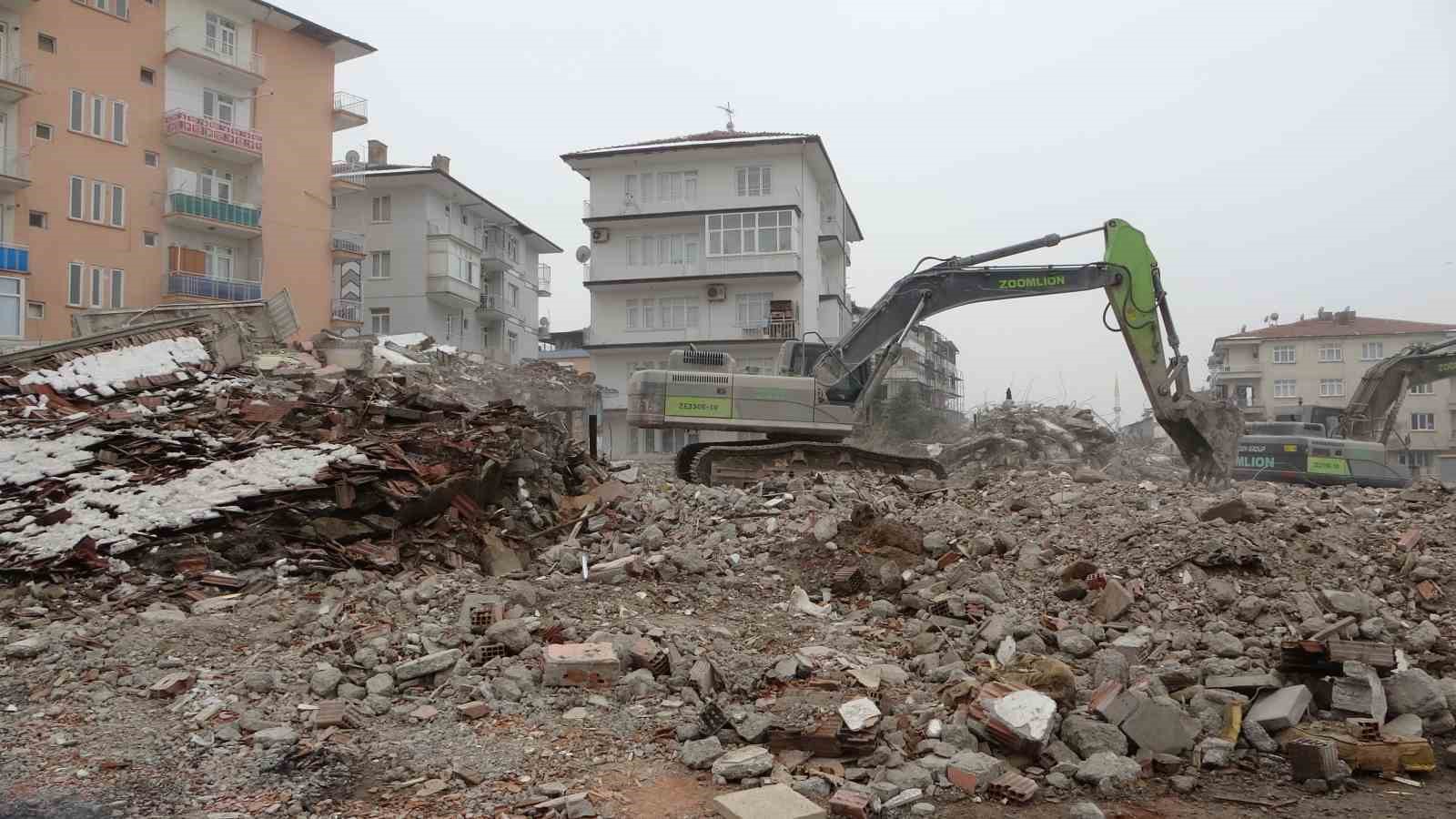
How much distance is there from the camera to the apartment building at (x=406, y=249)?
39781mm

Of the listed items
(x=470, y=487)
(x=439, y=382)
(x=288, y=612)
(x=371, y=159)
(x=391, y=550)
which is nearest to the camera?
(x=288, y=612)

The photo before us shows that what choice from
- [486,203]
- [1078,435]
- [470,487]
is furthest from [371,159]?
[470,487]

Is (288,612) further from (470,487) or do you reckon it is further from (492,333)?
(492,333)

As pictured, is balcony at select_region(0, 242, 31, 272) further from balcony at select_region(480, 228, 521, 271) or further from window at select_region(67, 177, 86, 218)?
balcony at select_region(480, 228, 521, 271)

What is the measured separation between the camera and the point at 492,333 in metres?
47.7

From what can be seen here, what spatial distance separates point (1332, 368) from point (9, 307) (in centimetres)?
5780

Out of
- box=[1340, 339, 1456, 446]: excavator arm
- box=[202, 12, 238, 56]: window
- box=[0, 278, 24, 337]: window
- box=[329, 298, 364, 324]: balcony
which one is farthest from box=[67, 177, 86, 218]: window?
box=[1340, 339, 1456, 446]: excavator arm

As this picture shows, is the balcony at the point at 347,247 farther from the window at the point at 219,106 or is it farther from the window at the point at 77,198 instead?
the window at the point at 77,198

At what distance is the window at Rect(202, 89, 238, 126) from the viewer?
3225 cm

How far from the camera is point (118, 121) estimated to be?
1164 inches

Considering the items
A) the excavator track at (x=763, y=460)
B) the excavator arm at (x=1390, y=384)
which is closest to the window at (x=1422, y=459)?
the excavator arm at (x=1390, y=384)

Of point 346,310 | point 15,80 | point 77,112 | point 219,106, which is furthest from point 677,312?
point 15,80

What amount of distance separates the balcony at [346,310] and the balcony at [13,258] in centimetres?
1174

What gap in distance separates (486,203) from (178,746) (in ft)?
134
